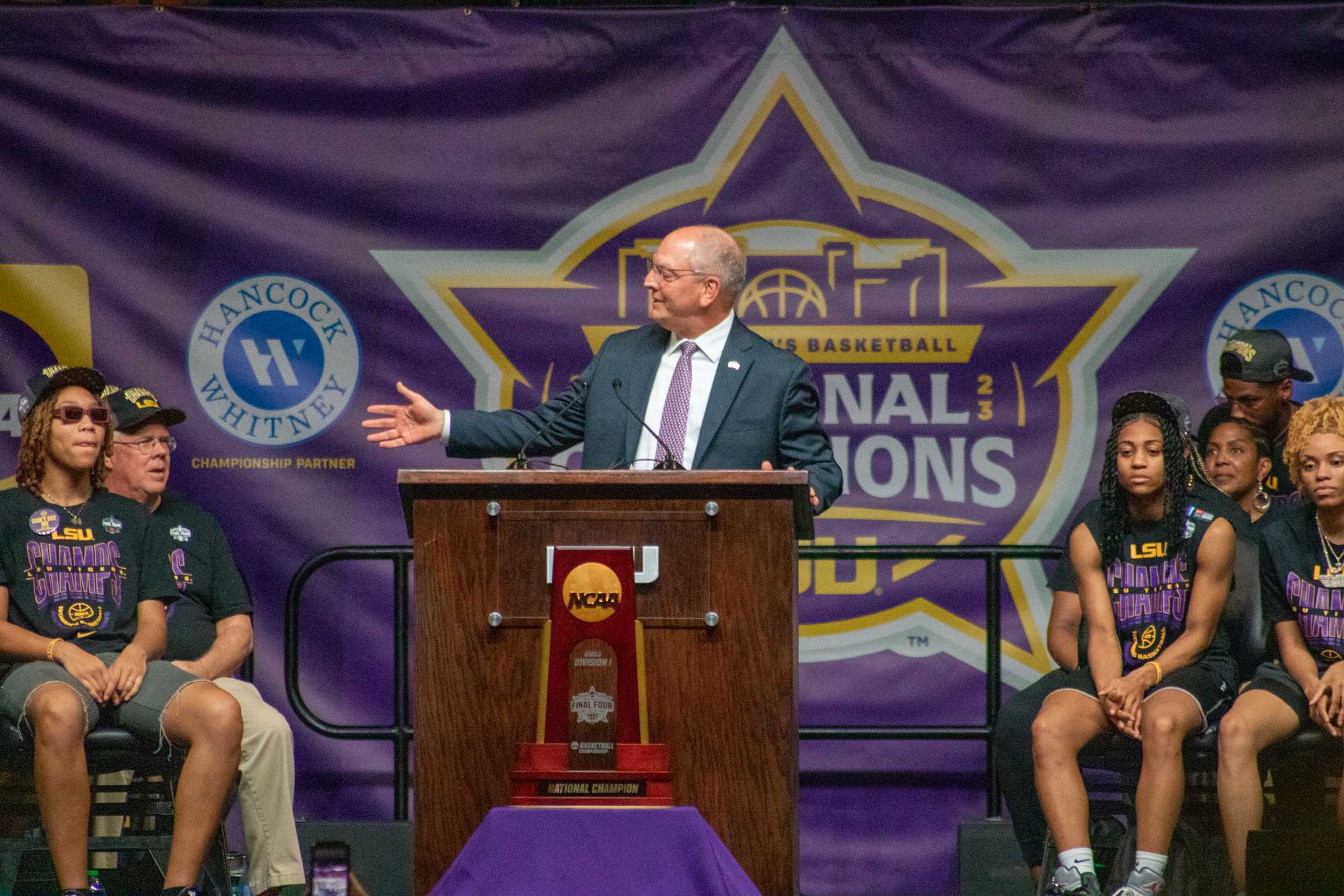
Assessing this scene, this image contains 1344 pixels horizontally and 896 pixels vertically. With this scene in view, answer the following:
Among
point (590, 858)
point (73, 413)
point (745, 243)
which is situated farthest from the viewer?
point (745, 243)

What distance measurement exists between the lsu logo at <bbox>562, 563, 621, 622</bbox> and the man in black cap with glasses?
179 cm

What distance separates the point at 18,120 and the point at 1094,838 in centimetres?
416

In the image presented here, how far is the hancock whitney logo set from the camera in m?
5.67

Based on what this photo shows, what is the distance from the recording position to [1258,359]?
520 centimetres

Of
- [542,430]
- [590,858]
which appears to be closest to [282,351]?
[542,430]

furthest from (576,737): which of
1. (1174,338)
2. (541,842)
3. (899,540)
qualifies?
(1174,338)

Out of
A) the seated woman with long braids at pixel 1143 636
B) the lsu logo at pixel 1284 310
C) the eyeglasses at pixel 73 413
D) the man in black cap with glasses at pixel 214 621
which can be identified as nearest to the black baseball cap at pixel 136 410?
the man in black cap with glasses at pixel 214 621

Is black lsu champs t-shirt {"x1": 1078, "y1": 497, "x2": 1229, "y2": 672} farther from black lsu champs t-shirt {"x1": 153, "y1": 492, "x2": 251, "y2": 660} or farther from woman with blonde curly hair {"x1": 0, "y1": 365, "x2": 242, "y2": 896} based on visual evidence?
black lsu champs t-shirt {"x1": 153, "y1": 492, "x2": 251, "y2": 660}

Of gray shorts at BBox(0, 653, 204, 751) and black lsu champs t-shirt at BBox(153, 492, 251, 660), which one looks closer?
gray shorts at BBox(0, 653, 204, 751)

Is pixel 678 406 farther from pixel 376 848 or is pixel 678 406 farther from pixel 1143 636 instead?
pixel 376 848

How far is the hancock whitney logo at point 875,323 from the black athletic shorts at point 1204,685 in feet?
3.61

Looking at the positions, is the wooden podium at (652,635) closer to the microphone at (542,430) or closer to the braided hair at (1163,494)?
the microphone at (542,430)

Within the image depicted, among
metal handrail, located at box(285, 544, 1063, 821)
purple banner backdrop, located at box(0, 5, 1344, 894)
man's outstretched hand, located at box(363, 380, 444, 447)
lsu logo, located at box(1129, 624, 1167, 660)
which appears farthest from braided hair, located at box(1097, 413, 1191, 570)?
man's outstretched hand, located at box(363, 380, 444, 447)

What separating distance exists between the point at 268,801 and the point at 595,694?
187cm
